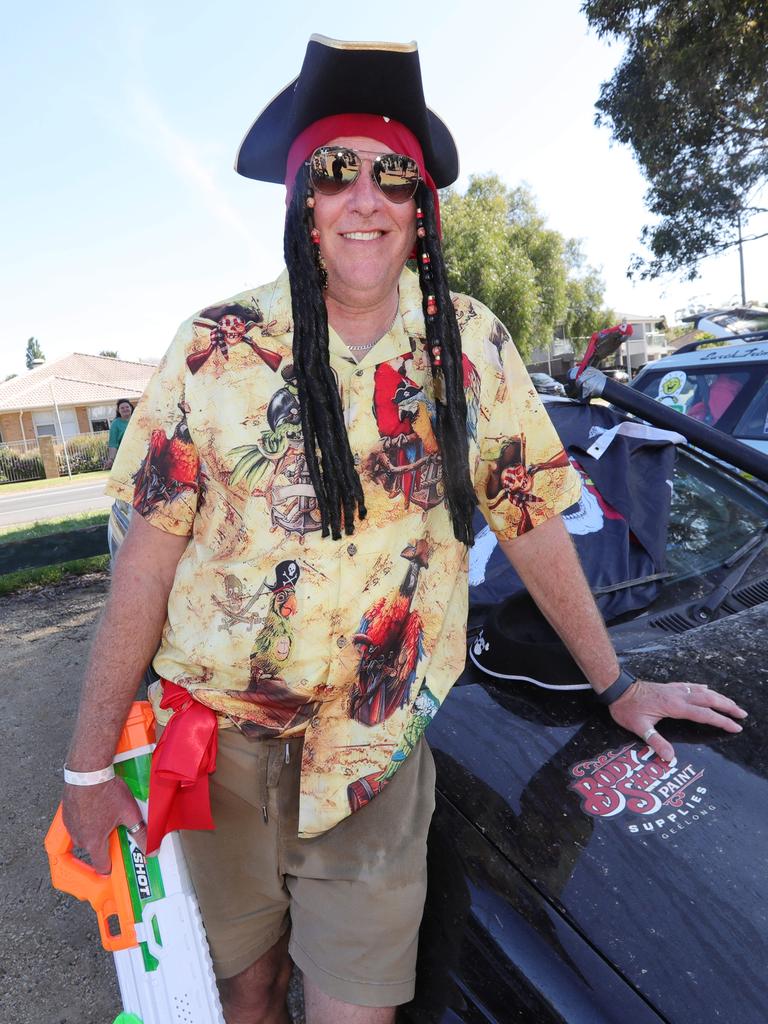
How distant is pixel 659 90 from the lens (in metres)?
12.0

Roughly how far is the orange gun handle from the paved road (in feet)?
36.3

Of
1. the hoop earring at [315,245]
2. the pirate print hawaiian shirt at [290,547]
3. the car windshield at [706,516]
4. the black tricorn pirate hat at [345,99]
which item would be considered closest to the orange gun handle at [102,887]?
the pirate print hawaiian shirt at [290,547]

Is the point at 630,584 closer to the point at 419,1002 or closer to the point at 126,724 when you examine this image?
the point at 419,1002

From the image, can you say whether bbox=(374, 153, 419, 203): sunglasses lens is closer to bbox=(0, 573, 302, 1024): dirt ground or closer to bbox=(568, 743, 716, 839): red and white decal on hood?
bbox=(568, 743, 716, 839): red and white decal on hood

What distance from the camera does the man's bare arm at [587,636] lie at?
1.47 meters

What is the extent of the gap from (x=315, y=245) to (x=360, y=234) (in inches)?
3.7

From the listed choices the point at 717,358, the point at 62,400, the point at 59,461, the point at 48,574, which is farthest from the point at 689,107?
the point at 62,400

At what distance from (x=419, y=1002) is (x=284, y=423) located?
1101mm

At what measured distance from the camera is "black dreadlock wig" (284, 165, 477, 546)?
4.55ft

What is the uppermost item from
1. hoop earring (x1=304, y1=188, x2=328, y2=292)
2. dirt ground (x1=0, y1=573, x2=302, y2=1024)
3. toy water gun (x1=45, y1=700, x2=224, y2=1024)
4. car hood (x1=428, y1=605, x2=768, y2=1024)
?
hoop earring (x1=304, y1=188, x2=328, y2=292)

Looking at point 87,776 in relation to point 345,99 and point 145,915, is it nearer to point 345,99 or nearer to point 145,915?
point 145,915

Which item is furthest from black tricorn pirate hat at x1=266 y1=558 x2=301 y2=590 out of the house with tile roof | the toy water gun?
the house with tile roof

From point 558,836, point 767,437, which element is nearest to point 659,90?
point 767,437

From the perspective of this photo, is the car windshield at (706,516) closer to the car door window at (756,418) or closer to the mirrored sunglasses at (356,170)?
the mirrored sunglasses at (356,170)
